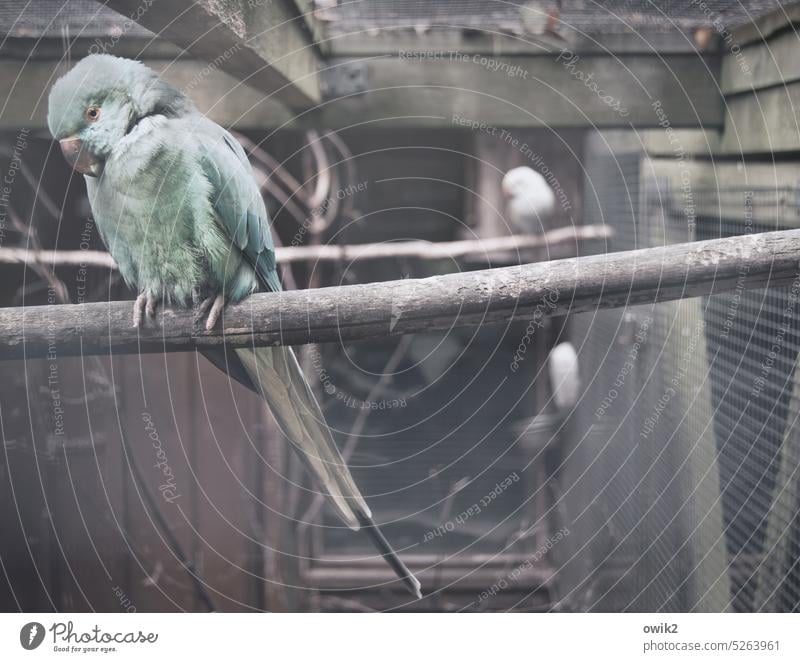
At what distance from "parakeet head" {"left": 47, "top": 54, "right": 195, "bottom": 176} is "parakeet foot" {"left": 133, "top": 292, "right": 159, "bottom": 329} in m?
0.12

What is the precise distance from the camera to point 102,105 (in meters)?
0.65

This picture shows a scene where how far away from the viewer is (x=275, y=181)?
0.70 m

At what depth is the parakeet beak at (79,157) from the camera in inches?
25.7

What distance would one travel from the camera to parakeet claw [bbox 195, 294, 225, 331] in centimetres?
67

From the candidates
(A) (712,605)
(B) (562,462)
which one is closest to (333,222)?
(B) (562,462)

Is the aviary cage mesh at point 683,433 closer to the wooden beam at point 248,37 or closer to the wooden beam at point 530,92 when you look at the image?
the wooden beam at point 530,92

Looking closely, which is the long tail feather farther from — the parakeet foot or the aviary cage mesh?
the aviary cage mesh

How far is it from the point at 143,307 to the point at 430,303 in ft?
0.85

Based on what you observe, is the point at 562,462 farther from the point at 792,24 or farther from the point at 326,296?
the point at 792,24

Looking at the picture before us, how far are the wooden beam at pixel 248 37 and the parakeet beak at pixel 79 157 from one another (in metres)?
0.12

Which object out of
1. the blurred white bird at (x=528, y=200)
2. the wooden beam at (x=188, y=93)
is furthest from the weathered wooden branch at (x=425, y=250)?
the wooden beam at (x=188, y=93)
